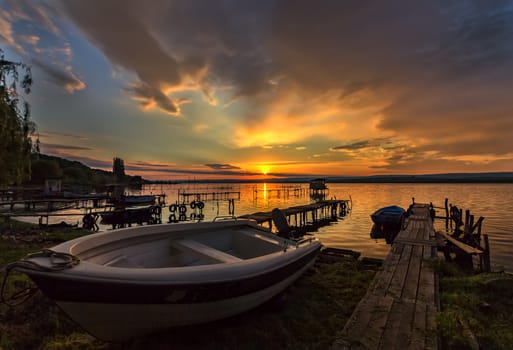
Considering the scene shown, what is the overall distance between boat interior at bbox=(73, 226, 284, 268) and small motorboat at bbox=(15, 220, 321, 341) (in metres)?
0.02

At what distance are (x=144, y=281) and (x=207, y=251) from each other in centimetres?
194

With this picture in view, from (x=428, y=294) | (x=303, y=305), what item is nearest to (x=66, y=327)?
(x=303, y=305)

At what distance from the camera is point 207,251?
501 cm

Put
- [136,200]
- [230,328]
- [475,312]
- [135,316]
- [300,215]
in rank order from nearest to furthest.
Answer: [135,316] → [230,328] → [475,312] → [300,215] → [136,200]

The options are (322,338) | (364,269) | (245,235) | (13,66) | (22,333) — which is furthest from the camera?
(13,66)

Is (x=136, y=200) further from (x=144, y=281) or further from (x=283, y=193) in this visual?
(x=283, y=193)

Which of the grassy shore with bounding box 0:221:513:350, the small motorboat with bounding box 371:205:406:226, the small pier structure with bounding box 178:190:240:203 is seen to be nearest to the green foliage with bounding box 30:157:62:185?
the small pier structure with bounding box 178:190:240:203

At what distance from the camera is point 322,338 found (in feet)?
14.4

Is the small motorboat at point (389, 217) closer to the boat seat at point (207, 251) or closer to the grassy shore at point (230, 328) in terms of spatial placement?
the grassy shore at point (230, 328)

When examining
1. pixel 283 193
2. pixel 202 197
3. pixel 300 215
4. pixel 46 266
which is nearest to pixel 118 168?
pixel 202 197

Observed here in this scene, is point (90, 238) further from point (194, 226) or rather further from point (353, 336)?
point (353, 336)

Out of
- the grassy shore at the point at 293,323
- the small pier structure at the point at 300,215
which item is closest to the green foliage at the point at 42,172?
the small pier structure at the point at 300,215

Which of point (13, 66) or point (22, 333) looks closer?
point (22, 333)

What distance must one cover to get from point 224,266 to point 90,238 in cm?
240
